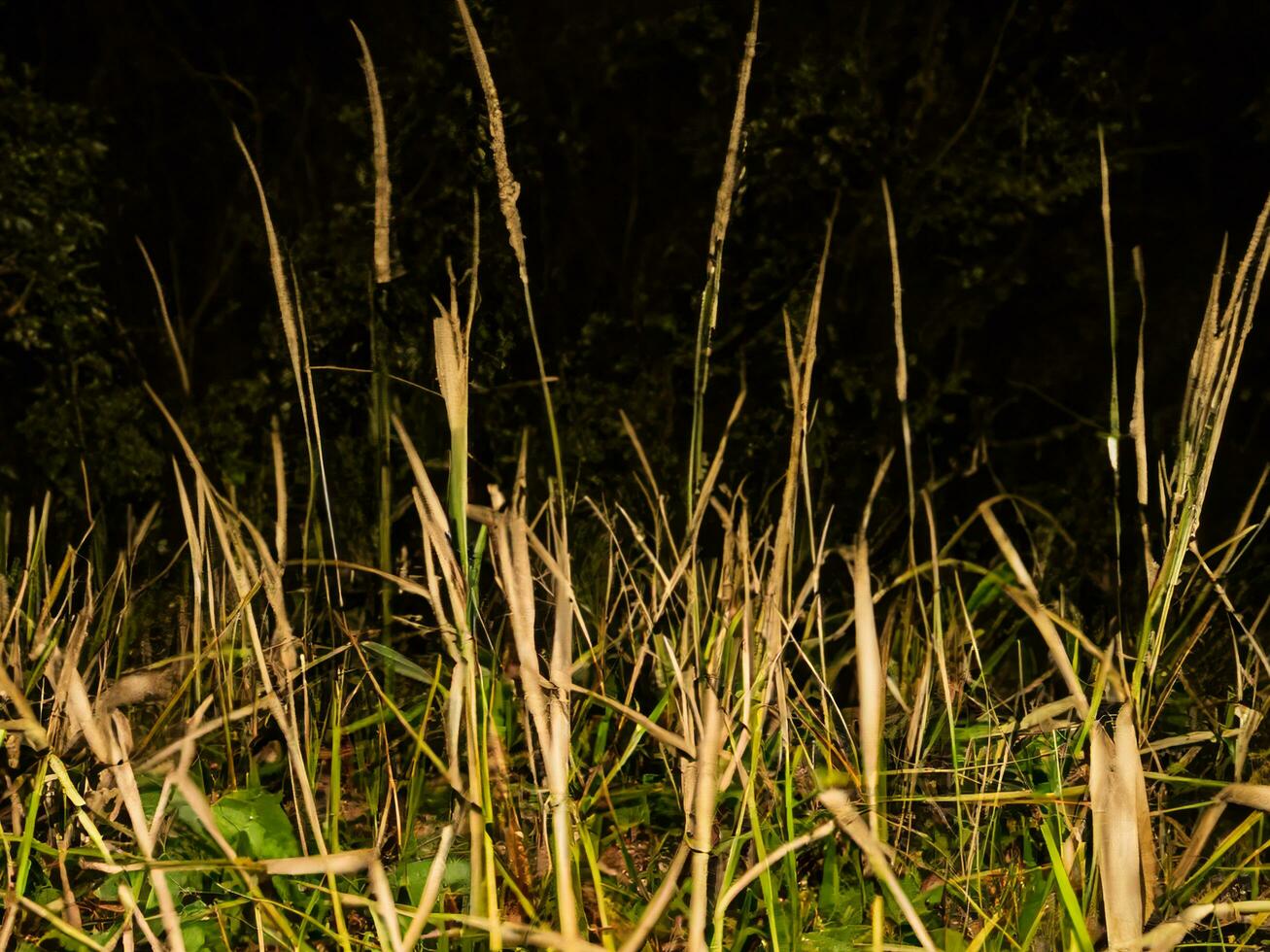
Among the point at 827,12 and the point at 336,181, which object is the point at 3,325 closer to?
the point at 336,181

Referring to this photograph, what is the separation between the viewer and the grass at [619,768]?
29.9 inches

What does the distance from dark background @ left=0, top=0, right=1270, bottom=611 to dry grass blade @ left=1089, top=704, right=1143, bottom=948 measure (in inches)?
89.9

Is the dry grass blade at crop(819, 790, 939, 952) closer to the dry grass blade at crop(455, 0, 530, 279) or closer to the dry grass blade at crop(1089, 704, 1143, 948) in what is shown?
the dry grass blade at crop(1089, 704, 1143, 948)

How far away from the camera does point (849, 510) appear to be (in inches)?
122

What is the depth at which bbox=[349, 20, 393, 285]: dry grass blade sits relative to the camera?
2.85ft

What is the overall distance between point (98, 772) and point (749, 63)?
82cm

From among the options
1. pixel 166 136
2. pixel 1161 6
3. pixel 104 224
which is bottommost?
pixel 104 224

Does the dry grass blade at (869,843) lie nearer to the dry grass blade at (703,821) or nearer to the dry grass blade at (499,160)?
the dry grass blade at (703,821)

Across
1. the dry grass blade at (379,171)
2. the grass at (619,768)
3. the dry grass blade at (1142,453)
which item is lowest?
the grass at (619,768)

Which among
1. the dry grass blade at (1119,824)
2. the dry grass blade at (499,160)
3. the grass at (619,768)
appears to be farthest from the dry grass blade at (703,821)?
the dry grass blade at (499,160)

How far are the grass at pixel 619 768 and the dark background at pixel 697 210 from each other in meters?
1.82

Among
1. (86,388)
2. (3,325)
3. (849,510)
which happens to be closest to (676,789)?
(849,510)

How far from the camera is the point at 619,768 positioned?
106 centimetres

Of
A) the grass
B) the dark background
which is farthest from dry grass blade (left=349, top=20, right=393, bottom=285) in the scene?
the dark background
